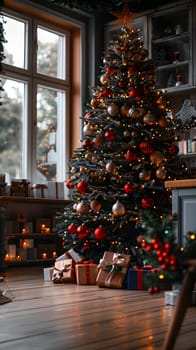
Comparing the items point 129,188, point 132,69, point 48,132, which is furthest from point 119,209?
point 48,132

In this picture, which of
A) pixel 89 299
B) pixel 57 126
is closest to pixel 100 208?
pixel 89 299

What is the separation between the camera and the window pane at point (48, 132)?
7.27m

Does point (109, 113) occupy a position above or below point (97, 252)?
above

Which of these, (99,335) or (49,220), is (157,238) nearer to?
(99,335)

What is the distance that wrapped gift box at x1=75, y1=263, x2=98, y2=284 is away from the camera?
4.92 meters

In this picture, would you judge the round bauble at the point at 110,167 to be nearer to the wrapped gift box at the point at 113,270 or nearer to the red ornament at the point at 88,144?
the red ornament at the point at 88,144

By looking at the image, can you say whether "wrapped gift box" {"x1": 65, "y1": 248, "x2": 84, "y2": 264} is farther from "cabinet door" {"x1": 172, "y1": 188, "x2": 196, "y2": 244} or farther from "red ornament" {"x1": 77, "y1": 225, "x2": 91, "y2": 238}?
"cabinet door" {"x1": 172, "y1": 188, "x2": 196, "y2": 244}

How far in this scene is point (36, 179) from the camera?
23.4 feet

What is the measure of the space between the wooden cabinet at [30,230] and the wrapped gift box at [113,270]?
1.78m

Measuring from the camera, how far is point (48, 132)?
24.3ft

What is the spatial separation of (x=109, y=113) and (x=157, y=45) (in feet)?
7.07

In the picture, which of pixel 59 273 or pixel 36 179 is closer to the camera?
pixel 59 273

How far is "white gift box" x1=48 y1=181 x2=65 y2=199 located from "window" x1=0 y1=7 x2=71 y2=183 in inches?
8.1

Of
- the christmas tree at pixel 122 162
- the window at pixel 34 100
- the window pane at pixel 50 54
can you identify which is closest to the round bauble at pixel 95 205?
the christmas tree at pixel 122 162
